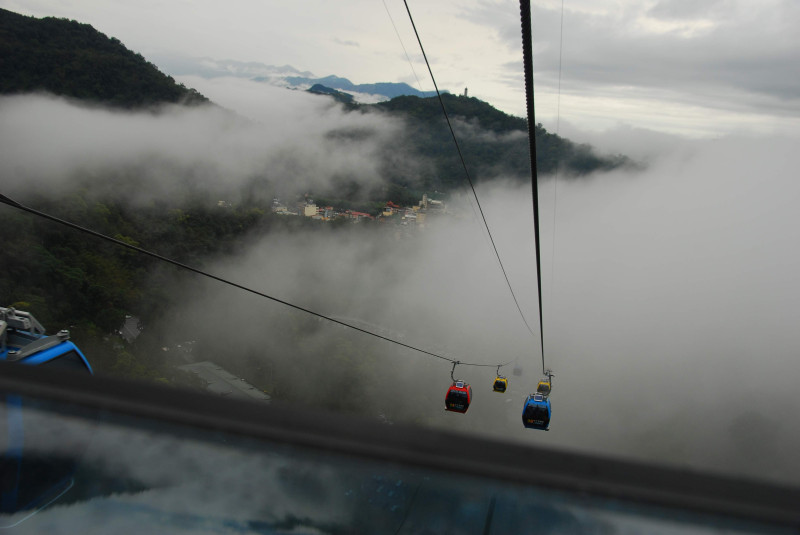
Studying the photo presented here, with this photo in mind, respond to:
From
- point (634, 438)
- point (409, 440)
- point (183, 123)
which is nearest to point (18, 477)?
point (409, 440)

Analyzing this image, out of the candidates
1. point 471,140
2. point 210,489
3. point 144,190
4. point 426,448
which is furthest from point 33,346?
point 471,140

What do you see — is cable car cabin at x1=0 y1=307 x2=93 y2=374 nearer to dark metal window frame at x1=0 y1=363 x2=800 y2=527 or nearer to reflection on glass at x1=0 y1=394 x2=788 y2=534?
reflection on glass at x1=0 y1=394 x2=788 y2=534

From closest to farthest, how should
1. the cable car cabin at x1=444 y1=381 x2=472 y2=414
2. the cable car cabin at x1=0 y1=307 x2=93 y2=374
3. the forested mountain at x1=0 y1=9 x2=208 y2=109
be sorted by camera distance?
the cable car cabin at x1=0 y1=307 x2=93 y2=374 < the cable car cabin at x1=444 y1=381 x2=472 y2=414 < the forested mountain at x1=0 y1=9 x2=208 y2=109

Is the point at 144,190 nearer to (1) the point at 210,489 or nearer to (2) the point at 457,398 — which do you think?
(2) the point at 457,398

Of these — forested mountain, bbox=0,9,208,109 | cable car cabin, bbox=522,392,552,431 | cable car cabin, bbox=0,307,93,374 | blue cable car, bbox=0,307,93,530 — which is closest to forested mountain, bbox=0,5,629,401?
forested mountain, bbox=0,9,208,109

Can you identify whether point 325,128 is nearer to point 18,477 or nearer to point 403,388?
point 403,388

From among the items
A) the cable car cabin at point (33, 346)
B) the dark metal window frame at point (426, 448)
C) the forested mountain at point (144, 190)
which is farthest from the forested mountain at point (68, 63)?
the dark metal window frame at point (426, 448)
